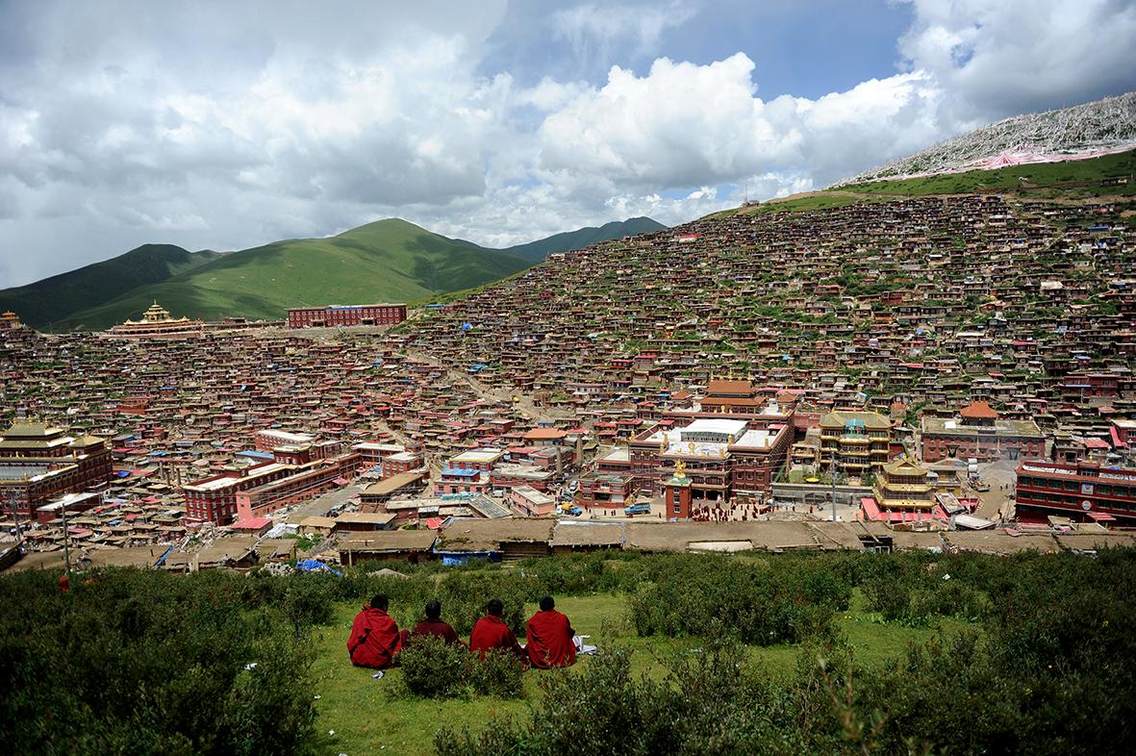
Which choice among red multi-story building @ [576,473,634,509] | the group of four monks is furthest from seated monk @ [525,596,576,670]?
red multi-story building @ [576,473,634,509]

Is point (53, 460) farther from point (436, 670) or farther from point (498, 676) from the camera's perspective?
point (498, 676)

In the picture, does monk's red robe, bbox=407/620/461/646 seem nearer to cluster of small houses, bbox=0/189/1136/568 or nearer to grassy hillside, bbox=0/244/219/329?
cluster of small houses, bbox=0/189/1136/568

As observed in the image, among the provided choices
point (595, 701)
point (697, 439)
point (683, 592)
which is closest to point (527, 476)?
point (697, 439)

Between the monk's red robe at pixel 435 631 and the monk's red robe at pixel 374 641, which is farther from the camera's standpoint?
the monk's red robe at pixel 374 641

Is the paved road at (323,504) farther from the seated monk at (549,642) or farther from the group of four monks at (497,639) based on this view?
the seated monk at (549,642)

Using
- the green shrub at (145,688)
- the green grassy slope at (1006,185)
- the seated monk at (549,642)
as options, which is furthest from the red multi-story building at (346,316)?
the seated monk at (549,642)

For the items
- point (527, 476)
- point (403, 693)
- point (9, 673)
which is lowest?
point (527, 476)

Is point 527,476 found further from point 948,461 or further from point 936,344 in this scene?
point 936,344
